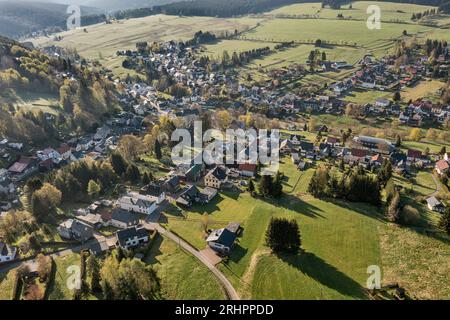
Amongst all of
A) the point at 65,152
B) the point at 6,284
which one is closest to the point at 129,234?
the point at 6,284

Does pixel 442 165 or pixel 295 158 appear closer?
pixel 442 165

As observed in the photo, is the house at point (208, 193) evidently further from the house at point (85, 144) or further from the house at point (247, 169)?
the house at point (85, 144)

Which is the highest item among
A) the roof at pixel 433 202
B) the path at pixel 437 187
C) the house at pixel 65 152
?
the house at pixel 65 152

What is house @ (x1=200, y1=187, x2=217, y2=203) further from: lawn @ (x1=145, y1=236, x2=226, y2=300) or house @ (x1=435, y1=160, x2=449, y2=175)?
house @ (x1=435, y1=160, x2=449, y2=175)

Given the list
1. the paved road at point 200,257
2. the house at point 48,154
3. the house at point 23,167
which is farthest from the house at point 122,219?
the house at point 48,154

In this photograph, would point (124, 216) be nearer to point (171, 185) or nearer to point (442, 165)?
point (171, 185)

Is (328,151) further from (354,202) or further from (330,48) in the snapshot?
(330,48)
